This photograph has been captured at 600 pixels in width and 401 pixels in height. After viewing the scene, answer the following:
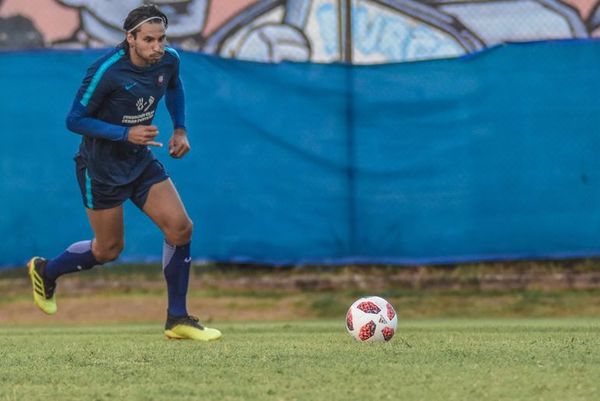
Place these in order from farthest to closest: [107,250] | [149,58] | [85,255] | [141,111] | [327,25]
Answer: [327,25], [85,255], [107,250], [141,111], [149,58]

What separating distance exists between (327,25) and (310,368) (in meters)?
7.88

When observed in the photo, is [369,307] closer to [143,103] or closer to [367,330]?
[367,330]

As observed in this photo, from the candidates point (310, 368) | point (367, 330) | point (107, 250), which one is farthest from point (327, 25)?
point (310, 368)

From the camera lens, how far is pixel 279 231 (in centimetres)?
1150

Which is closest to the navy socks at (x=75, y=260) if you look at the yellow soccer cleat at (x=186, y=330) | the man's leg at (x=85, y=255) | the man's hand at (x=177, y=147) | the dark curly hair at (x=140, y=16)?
the man's leg at (x=85, y=255)

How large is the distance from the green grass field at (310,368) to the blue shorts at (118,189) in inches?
35.1

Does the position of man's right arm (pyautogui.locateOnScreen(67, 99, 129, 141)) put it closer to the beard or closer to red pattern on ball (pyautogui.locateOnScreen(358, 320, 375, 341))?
the beard

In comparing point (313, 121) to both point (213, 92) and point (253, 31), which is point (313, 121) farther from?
point (253, 31)

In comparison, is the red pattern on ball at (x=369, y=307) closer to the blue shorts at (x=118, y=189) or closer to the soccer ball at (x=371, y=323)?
the soccer ball at (x=371, y=323)

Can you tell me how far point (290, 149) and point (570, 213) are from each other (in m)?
2.62

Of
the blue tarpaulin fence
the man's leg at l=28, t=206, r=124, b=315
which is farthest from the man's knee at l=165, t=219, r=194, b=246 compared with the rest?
the blue tarpaulin fence

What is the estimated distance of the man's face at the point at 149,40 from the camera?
7.47m

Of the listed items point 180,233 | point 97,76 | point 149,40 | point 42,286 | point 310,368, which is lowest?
point 42,286

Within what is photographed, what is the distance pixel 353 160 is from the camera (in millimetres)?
11445
